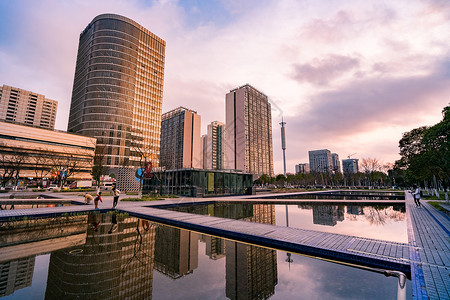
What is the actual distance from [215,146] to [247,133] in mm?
56568

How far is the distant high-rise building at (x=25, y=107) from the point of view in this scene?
13188 centimetres

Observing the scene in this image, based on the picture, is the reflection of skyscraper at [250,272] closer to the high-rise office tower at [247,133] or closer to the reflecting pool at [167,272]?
the reflecting pool at [167,272]

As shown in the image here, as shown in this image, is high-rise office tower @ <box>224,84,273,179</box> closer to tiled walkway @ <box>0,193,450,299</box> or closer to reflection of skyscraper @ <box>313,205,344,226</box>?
reflection of skyscraper @ <box>313,205,344,226</box>

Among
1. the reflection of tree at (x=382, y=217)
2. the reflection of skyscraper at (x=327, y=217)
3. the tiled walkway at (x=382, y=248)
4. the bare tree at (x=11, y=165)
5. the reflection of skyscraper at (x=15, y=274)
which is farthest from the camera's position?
the bare tree at (x=11, y=165)

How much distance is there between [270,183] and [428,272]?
464 ft

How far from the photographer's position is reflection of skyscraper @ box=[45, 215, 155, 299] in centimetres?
470

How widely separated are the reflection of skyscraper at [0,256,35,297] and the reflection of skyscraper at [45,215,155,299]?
1.61 feet

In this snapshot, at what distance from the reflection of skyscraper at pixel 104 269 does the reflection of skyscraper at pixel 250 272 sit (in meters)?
2.15

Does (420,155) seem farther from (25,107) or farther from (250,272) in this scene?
(25,107)

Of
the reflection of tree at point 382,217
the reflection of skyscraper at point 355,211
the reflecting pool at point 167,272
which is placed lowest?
the reflection of skyscraper at point 355,211

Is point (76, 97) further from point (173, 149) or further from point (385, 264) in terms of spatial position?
point (385, 264)

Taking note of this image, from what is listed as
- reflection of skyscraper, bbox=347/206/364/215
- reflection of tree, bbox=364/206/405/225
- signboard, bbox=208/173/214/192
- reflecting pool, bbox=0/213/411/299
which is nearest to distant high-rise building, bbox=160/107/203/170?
signboard, bbox=208/173/214/192

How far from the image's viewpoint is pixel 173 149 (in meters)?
157

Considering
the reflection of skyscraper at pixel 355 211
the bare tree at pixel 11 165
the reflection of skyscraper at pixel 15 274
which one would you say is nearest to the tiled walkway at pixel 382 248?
the reflection of skyscraper at pixel 355 211
